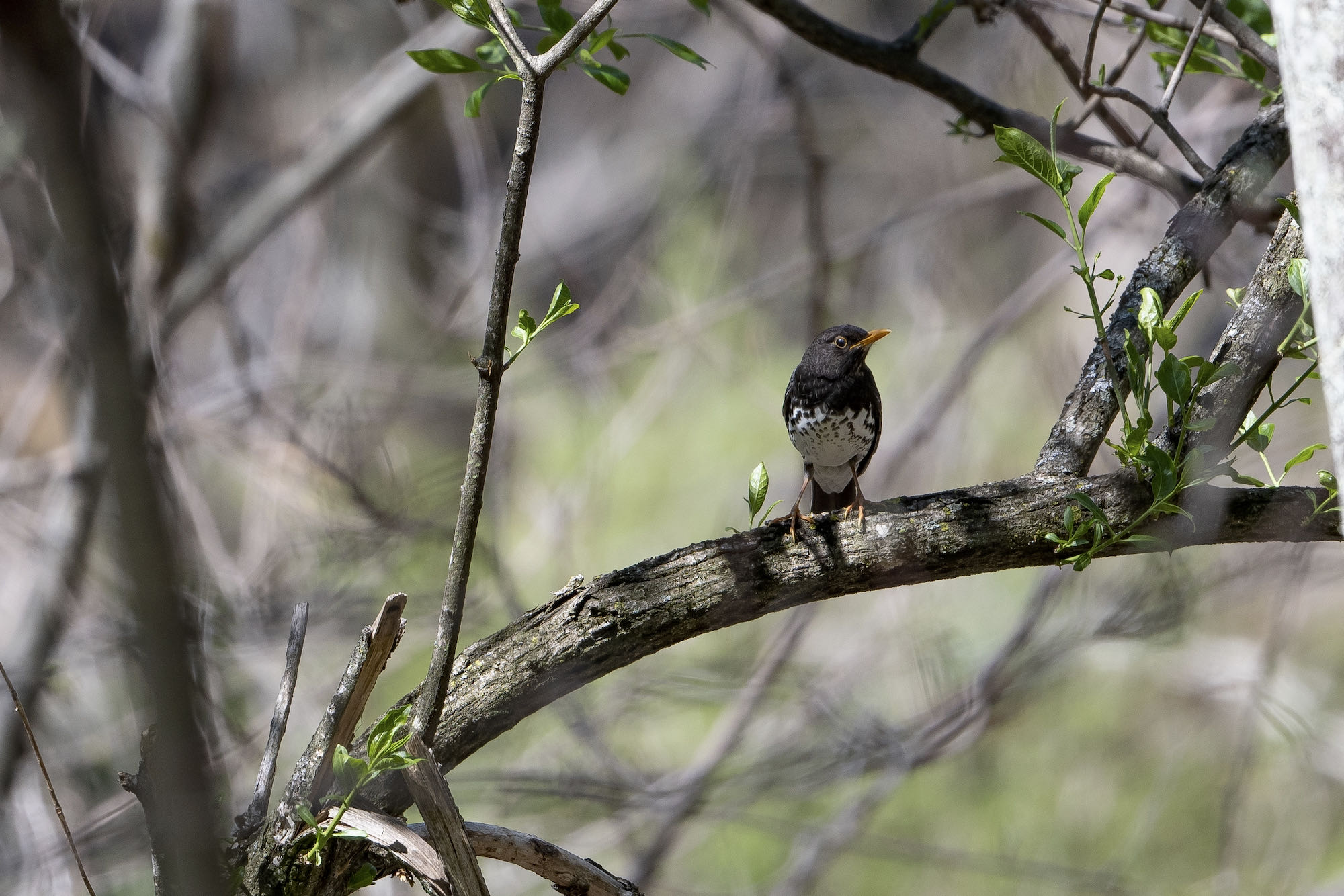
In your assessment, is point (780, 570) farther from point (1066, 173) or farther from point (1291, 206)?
point (1291, 206)

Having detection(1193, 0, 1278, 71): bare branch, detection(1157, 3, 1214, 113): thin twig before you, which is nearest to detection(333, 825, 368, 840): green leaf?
detection(1157, 3, 1214, 113): thin twig

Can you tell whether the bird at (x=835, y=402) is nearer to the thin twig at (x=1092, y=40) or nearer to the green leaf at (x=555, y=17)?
the thin twig at (x=1092, y=40)

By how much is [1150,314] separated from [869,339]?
1.70 m

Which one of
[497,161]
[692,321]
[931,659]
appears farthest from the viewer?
[497,161]

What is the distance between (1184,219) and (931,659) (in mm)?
3002

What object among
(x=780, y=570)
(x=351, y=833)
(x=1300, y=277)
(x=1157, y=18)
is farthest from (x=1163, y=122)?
(x=351, y=833)

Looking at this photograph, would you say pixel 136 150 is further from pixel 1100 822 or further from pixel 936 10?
pixel 1100 822

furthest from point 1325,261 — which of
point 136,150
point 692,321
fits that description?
point 136,150

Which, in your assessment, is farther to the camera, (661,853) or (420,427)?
(420,427)

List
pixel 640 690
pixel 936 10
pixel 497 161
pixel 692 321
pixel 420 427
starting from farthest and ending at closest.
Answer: pixel 420 427, pixel 497 161, pixel 692 321, pixel 640 690, pixel 936 10

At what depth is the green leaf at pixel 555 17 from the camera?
77.3 inches

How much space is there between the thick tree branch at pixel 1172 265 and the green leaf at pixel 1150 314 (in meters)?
0.21

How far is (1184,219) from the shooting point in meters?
2.08

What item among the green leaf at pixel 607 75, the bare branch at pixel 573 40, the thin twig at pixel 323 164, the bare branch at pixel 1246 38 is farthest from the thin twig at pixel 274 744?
the thin twig at pixel 323 164
